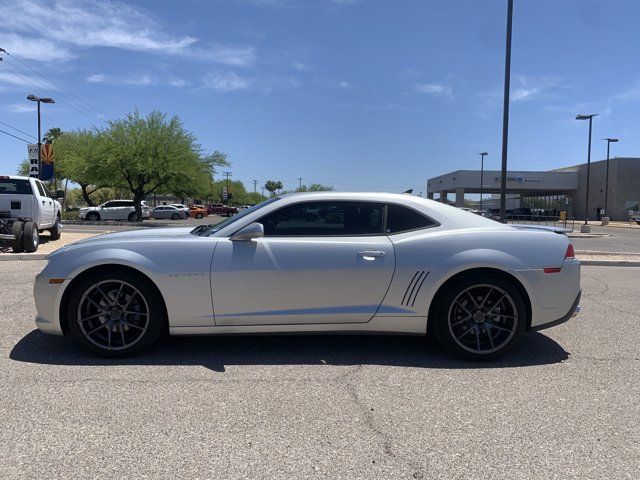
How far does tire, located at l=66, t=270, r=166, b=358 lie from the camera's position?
422 cm

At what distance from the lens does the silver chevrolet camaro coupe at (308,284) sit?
4215mm

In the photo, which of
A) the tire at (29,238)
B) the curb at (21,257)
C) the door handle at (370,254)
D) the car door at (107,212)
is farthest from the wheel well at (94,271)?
the car door at (107,212)

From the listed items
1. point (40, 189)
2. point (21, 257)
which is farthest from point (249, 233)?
point (40, 189)

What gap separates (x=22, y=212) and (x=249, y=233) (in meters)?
10.6

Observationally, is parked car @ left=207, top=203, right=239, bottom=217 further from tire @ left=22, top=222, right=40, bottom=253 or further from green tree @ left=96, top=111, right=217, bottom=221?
tire @ left=22, top=222, right=40, bottom=253

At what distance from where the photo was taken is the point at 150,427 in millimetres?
3143

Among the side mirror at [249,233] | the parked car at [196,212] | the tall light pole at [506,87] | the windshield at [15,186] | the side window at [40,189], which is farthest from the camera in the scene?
the parked car at [196,212]

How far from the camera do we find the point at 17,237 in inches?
452

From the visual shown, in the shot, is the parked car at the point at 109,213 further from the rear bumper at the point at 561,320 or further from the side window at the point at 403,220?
the rear bumper at the point at 561,320

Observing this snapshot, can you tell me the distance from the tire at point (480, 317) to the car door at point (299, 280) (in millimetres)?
605

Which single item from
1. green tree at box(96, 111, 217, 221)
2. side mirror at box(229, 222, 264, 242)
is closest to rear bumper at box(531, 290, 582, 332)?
side mirror at box(229, 222, 264, 242)

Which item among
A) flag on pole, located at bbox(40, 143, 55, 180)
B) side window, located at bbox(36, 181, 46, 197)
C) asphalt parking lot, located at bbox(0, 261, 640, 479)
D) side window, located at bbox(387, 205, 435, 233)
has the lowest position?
asphalt parking lot, located at bbox(0, 261, 640, 479)

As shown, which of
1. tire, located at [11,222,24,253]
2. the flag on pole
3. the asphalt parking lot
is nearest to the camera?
the asphalt parking lot

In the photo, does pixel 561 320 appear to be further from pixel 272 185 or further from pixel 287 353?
pixel 272 185
